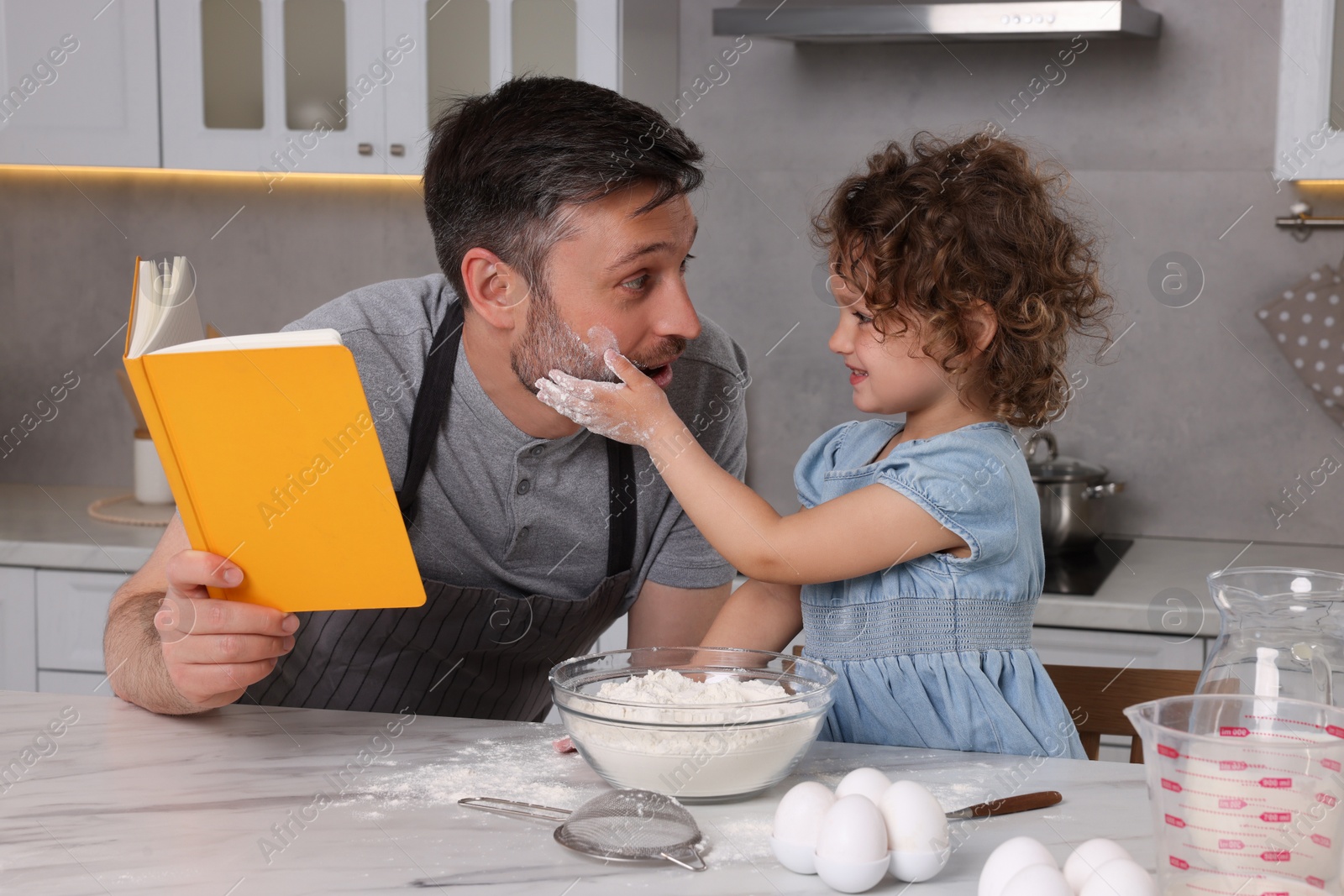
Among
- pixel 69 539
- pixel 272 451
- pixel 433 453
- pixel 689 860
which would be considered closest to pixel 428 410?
pixel 433 453

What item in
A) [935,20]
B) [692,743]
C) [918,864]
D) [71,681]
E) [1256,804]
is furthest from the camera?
[71,681]

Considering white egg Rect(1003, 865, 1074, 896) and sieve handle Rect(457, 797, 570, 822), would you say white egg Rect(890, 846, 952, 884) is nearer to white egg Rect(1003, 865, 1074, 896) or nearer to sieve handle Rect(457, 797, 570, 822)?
white egg Rect(1003, 865, 1074, 896)

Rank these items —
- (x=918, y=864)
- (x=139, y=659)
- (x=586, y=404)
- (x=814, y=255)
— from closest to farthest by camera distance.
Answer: (x=918, y=864)
(x=139, y=659)
(x=586, y=404)
(x=814, y=255)

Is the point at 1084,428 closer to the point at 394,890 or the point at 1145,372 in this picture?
the point at 1145,372

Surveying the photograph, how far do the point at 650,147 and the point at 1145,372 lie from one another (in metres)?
1.64

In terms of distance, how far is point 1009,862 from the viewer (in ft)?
2.51

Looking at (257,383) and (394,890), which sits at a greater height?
(257,383)

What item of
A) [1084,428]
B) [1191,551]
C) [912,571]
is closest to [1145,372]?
[1084,428]

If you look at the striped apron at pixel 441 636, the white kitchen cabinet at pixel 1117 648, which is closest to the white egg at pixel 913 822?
the striped apron at pixel 441 636

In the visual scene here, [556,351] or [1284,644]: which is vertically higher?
[556,351]

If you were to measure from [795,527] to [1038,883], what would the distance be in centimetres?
55

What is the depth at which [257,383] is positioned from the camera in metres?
0.92

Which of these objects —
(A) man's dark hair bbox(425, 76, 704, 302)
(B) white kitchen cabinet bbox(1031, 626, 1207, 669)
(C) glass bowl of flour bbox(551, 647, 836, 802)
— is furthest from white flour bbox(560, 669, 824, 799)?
(B) white kitchen cabinet bbox(1031, 626, 1207, 669)

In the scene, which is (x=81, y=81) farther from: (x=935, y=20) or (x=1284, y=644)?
(x=1284, y=644)
